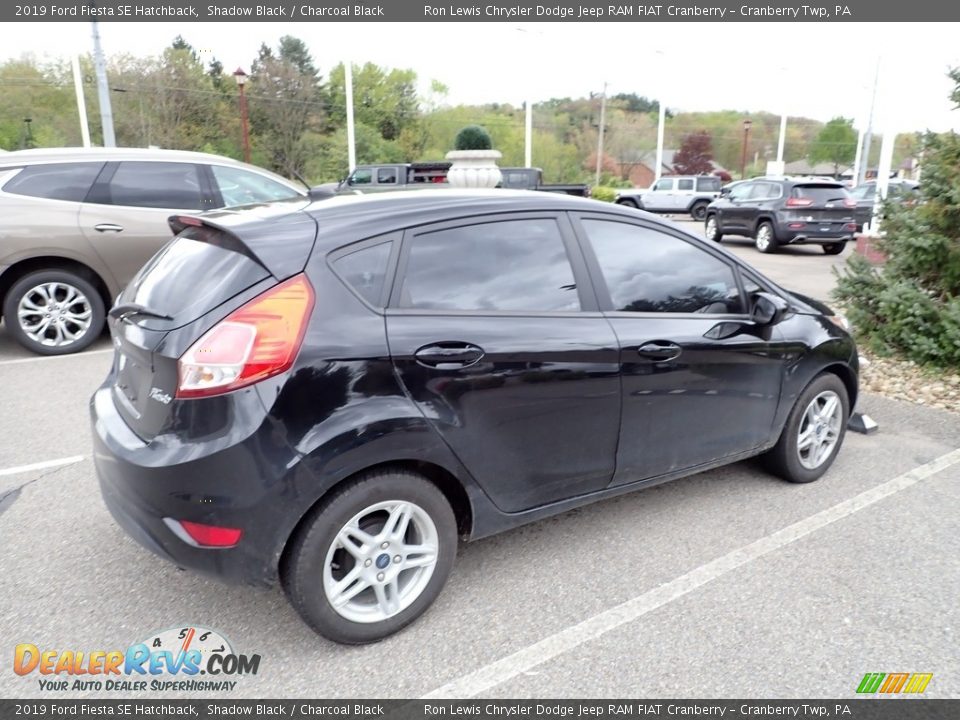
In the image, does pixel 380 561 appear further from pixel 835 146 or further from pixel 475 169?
pixel 835 146

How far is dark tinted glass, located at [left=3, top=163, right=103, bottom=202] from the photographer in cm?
649

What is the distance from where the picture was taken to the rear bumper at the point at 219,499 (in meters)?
2.31

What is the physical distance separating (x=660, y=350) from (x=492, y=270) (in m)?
0.89

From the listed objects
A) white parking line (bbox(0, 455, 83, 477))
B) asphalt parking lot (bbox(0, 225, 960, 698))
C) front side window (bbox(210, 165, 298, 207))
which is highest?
front side window (bbox(210, 165, 298, 207))

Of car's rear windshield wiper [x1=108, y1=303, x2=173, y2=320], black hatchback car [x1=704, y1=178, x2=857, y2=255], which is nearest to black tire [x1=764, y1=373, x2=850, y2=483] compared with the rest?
car's rear windshield wiper [x1=108, y1=303, x2=173, y2=320]

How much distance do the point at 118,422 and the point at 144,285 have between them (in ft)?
1.90

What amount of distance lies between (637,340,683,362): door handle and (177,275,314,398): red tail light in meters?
1.54

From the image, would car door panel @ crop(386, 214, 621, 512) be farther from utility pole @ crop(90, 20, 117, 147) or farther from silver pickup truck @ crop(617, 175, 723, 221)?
silver pickup truck @ crop(617, 175, 723, 221)

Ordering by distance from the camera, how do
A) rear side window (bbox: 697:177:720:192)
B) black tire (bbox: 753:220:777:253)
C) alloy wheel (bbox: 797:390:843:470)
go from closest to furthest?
alloy wheel (bbox: 797:390:843:470), black tire (bbox: 753:220:777:253), rear side window (bbox: 697:177:720:192)

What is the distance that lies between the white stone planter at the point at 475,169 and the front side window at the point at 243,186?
318 centimetres

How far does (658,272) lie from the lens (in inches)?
132

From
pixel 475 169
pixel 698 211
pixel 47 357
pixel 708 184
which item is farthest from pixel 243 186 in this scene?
→ pixel 708 184

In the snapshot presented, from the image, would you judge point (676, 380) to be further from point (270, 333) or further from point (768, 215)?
point (768, 215)

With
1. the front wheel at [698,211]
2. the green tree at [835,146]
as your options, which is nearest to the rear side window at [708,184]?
the front wheel at [698,211]
